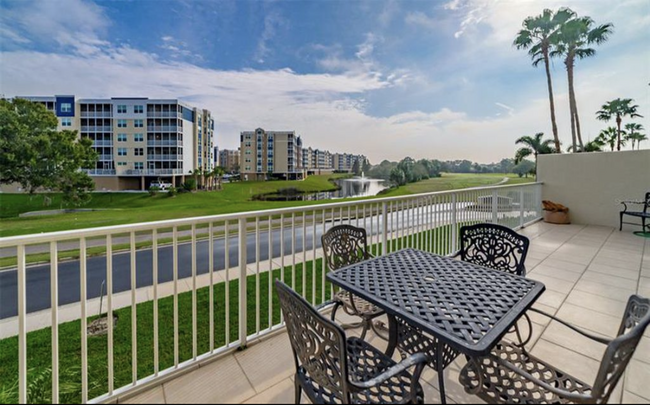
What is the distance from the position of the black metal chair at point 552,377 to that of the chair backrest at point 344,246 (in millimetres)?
1145

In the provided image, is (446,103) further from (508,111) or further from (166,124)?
(166,124)

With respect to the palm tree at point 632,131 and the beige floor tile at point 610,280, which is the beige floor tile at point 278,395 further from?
the palm tree at point 632,131

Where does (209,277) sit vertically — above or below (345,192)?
below

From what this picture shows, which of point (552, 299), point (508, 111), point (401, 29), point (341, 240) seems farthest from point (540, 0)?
point (341, 240)

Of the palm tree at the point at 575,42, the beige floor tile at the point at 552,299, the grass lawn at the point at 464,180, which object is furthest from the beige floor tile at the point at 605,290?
the palm tree at the point at 575,42

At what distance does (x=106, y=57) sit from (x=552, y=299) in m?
33.0

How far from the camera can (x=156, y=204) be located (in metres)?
31.7

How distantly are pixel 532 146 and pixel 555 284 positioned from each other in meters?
16.7

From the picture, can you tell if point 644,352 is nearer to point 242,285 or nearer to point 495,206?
point 242,285

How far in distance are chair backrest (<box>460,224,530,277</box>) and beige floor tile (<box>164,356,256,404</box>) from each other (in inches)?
80.4

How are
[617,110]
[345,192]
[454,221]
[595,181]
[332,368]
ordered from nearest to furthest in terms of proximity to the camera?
A: [332,368] → [454,221] → [595,181] → [617,110] → [345,192]

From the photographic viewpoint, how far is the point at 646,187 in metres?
6.18

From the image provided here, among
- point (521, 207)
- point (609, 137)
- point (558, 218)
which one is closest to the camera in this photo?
point (521, 207)

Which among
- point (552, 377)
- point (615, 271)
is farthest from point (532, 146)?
point (552, 377)
